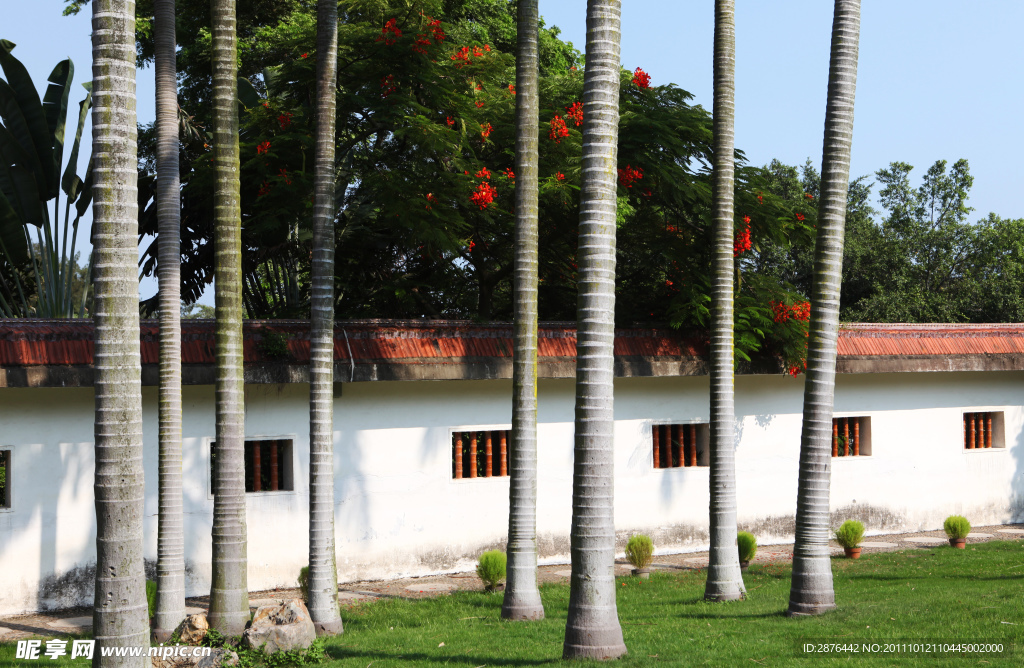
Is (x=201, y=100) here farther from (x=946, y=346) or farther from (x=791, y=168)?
(x=791, y=168)

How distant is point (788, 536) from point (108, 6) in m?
13.5

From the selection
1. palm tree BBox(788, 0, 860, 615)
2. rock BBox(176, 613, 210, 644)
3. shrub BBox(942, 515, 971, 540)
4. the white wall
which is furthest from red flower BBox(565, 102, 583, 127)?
rock BBox(176, 613, 210, 644)

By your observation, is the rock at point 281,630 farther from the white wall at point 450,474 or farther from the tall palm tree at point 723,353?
the tall palm tree at point 723,353

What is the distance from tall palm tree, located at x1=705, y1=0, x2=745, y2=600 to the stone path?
258 centimetres

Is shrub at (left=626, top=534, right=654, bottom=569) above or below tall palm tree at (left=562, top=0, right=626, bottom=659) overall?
below

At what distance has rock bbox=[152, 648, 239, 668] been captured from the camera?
8016 millimetres

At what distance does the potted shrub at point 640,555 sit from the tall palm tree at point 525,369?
332 cm

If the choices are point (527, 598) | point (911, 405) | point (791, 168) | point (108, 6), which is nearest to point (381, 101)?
point (527, 598)

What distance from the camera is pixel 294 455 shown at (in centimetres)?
1265

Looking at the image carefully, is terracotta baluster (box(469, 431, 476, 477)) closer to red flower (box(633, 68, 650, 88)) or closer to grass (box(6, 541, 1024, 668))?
grass (box(6, 541, 1024, 668))

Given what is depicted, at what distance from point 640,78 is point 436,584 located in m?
8.28

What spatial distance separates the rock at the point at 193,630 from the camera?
8461mm

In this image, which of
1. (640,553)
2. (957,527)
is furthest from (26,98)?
(957,527)

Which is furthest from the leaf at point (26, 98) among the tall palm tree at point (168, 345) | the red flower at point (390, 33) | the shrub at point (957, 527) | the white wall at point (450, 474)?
the shrub at point (957, 527)
